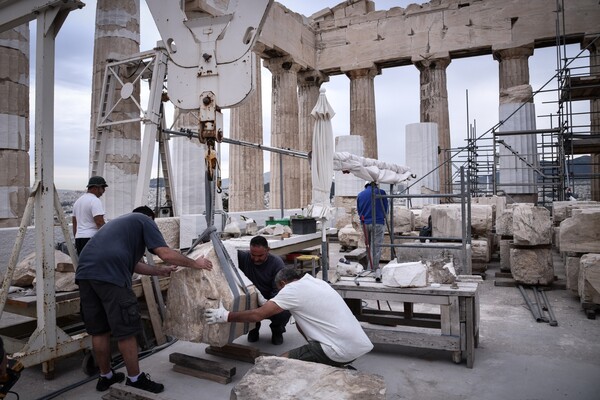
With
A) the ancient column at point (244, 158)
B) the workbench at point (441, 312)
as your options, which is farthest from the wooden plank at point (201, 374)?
the ancient column at point (244, 158)


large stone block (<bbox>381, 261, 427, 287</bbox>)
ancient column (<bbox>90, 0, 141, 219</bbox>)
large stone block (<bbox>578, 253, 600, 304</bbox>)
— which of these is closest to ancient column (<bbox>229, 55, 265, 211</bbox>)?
ancient column (<bbox>90, 0, 141, 219</bbox>)

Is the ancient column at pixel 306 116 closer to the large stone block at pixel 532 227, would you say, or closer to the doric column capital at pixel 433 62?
the doric column capital at pixel 433 62

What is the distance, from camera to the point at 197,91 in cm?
425

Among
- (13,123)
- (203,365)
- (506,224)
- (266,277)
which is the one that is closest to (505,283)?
A: (506,224)

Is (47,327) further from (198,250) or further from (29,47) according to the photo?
(29,47)

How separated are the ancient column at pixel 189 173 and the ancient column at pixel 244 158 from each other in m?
5.93

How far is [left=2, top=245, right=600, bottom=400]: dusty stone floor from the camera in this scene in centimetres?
380

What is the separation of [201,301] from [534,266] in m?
6.09

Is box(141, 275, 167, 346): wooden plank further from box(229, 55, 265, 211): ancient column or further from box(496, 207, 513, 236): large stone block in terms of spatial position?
box(229, 55, 265, 211): ancient column

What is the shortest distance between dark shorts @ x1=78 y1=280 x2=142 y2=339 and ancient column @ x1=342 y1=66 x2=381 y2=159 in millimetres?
16597

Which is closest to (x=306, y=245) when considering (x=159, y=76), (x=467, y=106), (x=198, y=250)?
(x=159, y=76)

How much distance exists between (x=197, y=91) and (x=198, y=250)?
1467mm

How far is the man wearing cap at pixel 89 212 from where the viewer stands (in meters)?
5.18

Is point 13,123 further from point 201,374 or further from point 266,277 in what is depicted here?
point 201,374
